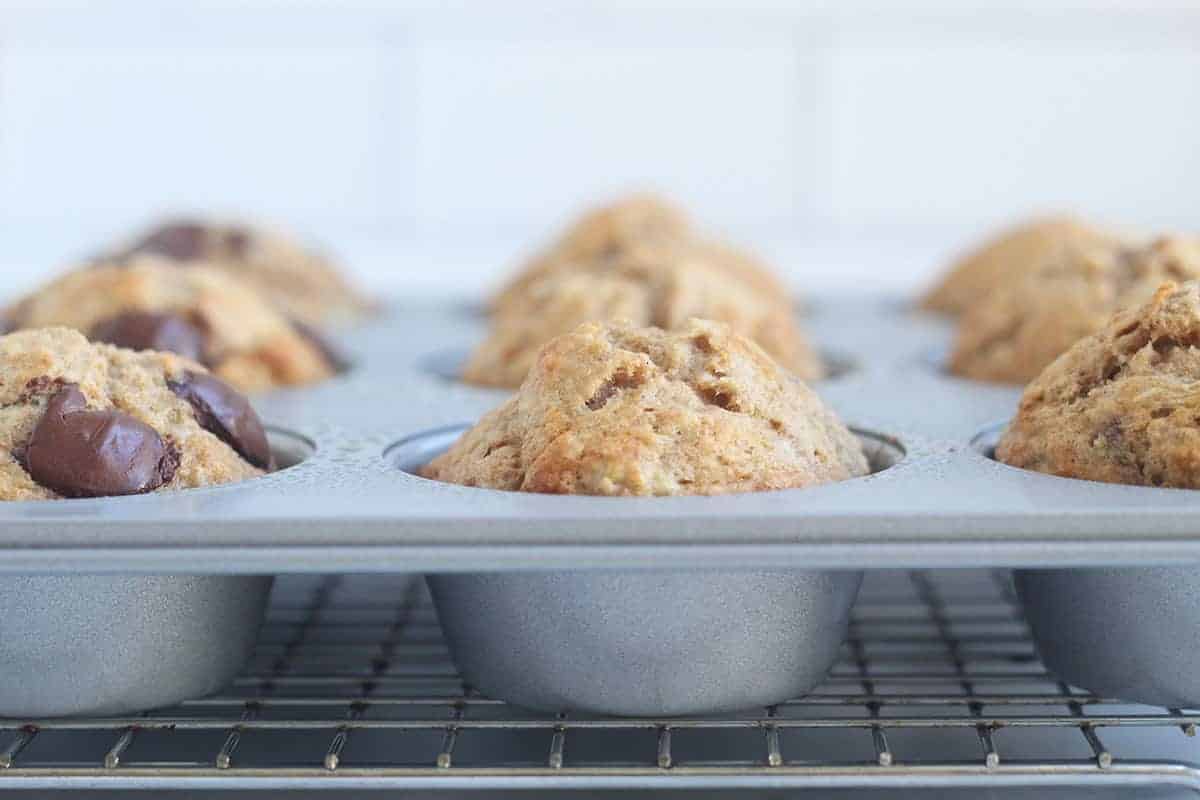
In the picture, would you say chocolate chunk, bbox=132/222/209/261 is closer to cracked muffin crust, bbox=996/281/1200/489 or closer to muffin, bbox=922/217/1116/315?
muffin, bbox=922/217/1116/315

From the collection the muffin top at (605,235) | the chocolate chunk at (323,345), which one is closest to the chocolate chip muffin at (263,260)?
the muffin top at (605,235)

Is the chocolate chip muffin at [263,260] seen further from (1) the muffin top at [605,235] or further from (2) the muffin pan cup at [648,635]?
(2) the muffin pan cup at [648,635]

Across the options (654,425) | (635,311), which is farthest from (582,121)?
(654,425)

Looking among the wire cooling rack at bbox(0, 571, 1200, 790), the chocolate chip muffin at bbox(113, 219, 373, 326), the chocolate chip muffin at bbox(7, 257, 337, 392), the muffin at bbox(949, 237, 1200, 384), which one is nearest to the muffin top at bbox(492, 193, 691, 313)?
the chocolate chip muffin at bbox(113, 219, 373, 326)

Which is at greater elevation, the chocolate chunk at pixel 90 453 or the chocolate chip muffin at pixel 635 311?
the chocolate chunk at pixel 90 453

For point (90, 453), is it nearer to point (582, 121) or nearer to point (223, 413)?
point (223, 413)

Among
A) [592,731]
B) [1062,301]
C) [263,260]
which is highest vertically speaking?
[1062,301]
